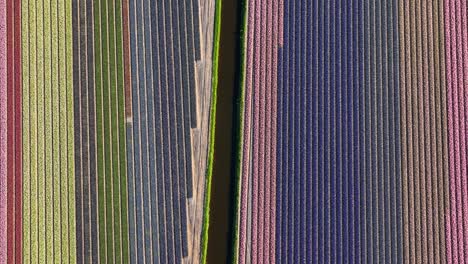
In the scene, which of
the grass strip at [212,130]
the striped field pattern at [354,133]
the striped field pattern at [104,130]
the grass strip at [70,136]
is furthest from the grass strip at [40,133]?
the striped field pattern at [354,133]

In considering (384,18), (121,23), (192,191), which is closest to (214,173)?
(192,191)

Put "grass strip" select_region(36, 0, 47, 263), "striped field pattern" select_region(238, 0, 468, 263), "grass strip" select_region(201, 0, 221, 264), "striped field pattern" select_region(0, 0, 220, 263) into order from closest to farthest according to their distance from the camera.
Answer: "grass strip" select_region(36, 0, 47, 263) < "striped field pattern" select_region(0, 0, 220, 263) < "grass strip" select_region(201, 0, 221, 264) < "striped field pattern" select_region(238, 0, 468, 263)

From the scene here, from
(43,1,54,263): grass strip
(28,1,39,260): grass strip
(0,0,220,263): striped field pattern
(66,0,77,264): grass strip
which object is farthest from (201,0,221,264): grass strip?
(28,1,39,260): grass strip

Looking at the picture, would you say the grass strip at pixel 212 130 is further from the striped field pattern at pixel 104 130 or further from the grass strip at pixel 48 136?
the grass strip at pixel 48 136

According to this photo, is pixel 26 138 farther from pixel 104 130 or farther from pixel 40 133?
pixel 104 130

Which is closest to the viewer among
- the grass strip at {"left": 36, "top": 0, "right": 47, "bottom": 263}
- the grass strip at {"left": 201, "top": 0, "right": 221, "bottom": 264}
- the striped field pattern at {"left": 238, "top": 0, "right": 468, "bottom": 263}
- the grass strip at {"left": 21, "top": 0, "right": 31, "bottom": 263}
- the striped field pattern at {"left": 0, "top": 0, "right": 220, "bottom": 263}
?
the grass strip at {"left": 21, "top": 0, "right": 31, "bottom": 263}

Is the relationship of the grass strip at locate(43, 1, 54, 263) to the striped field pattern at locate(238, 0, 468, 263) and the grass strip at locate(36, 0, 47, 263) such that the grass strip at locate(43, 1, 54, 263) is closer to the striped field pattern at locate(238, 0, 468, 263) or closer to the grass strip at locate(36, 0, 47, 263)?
the grass strip at locate(36, 0, 47, 263)

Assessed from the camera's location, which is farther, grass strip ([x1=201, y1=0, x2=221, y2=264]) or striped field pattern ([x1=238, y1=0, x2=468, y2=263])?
striped field pattern ([x1=238, y1=0, x2=468, y2=263])
